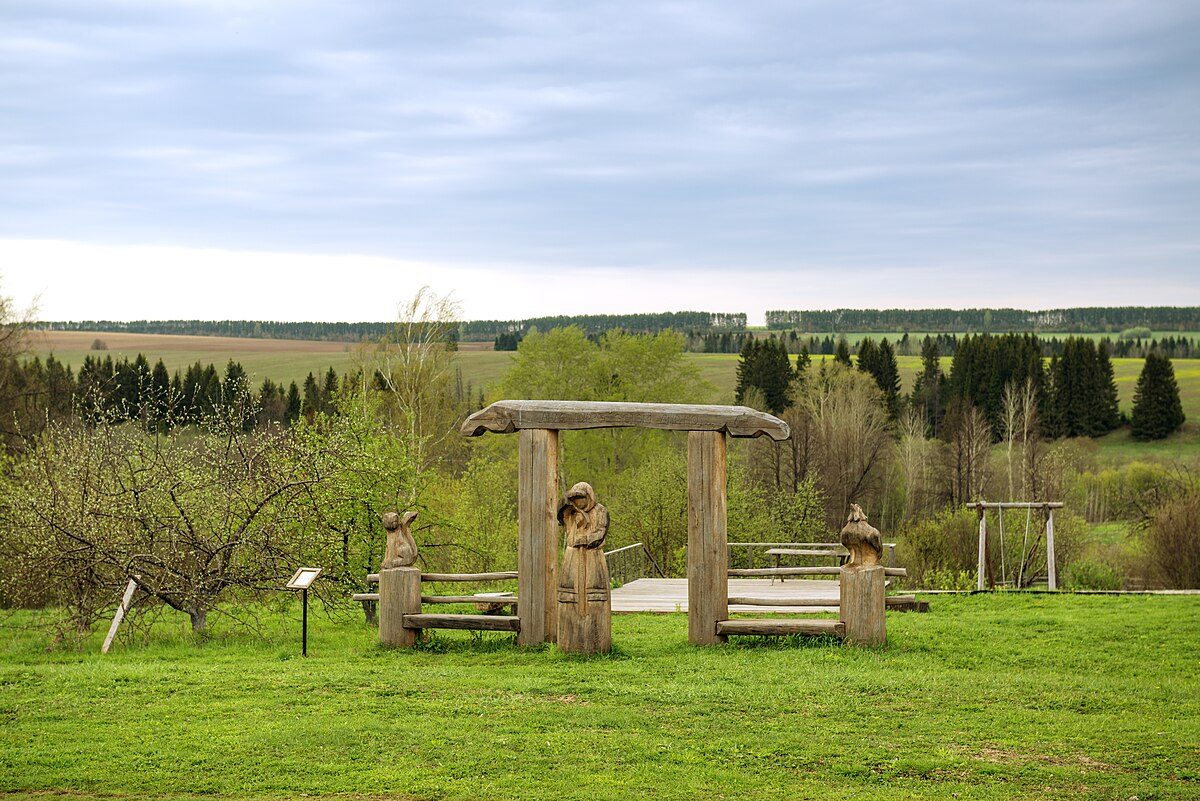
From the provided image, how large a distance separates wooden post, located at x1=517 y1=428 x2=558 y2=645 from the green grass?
0.48 meters

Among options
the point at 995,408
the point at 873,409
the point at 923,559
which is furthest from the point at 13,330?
the point at 995,408

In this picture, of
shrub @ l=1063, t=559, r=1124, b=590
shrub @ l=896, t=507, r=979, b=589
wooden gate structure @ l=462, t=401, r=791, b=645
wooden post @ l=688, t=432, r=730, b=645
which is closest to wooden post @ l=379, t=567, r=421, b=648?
wooden gate structure @ l=462, t=401, r=791, b=645

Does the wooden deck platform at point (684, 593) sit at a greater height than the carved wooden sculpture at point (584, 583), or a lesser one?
lesser

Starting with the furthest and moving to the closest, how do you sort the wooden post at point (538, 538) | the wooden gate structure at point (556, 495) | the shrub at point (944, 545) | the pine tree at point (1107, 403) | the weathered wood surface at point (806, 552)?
the pine tree at point (1107, 403) → the shrub at point (944, 545) → the weathered wood surface at point (806, 552) → the wooden post at point (538, 538) → the wooden gate structure at point (556, 495)

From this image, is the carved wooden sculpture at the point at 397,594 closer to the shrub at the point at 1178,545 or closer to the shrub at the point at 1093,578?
the shrub at the point at 1093,578

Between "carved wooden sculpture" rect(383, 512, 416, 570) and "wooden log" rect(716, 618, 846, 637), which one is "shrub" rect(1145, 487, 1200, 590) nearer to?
"wooden log" rect(716, 618, 846, 637)

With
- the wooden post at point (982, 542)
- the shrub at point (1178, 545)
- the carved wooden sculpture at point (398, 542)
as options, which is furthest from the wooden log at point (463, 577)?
the shrub at point (1178, 545)

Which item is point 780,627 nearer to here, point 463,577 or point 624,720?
point 624,720

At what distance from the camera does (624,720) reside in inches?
410

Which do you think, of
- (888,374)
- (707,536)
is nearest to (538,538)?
(707,536)

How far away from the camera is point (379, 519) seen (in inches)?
763

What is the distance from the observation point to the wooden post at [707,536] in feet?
47.2

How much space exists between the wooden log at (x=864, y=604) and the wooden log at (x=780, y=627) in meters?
0.18

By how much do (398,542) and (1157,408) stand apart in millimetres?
74050
